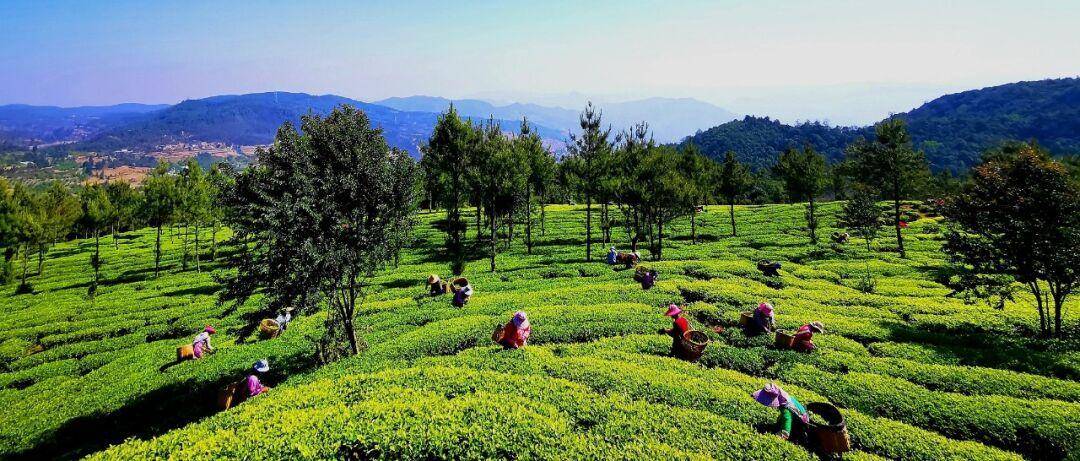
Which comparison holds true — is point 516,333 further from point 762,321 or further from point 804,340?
point 804,340

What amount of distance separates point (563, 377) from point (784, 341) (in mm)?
10249

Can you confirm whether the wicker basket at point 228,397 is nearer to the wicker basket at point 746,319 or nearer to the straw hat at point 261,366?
the straw hat at point 261,366

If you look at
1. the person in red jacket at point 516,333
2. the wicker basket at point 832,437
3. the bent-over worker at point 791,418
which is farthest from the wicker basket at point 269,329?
the wicker basket at point 832,437

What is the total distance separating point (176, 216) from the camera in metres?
44.3

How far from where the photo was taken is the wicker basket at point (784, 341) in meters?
18.7

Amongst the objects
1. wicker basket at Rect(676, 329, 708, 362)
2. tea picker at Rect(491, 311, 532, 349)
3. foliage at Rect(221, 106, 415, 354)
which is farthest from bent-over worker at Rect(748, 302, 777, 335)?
foliage at Rect(221, 106, 415, 354)

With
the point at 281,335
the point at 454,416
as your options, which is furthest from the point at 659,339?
the point at 281,335

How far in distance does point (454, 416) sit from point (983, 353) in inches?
849

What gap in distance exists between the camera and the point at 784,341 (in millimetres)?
18766

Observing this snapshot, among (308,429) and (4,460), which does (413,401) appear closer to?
(308,429)

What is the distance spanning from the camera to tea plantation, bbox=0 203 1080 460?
38.3ft

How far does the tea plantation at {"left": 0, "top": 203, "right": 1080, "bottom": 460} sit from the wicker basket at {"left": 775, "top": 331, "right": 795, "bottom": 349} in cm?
87

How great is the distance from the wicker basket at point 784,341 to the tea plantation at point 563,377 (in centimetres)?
87

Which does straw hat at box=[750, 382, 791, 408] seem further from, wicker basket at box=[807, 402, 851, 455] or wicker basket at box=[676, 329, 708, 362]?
wicker basket at box=[676, 329, 708, 362]
